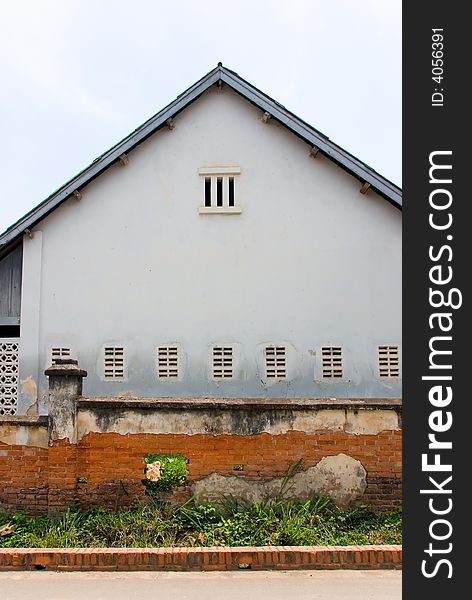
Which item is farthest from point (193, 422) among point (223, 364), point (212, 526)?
point (223, 364)

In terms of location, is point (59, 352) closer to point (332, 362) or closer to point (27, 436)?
point (27, 436)

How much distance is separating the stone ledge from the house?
5.56 metres

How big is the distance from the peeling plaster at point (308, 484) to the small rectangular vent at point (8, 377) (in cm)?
545

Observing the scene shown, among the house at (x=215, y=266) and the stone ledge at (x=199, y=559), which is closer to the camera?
the stone ledge at (x=199, y=559)

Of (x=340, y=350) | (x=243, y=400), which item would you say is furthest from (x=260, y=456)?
(x=340, y=350)

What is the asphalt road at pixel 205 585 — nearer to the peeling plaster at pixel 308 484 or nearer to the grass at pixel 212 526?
the grass at pixel 212 526

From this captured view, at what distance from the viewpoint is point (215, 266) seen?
13625 mm

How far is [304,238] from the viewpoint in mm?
13633

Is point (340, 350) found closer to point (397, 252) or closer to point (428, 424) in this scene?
point (397, 252)

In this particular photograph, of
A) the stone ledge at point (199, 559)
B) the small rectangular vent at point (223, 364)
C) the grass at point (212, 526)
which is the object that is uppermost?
the small rectangular vent at point (223, 364)

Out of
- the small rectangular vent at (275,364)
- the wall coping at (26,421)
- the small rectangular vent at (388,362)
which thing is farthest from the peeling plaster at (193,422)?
the small rectangular vent at (388,362)

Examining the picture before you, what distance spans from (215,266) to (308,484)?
5794 millimetres

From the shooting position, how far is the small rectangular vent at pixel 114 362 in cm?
1342

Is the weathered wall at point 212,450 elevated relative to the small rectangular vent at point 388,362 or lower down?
lower down
